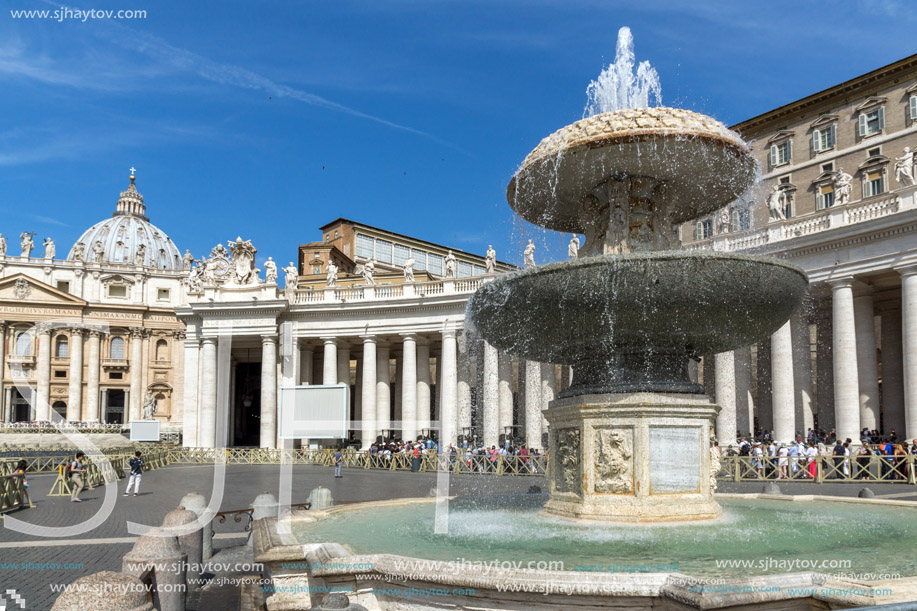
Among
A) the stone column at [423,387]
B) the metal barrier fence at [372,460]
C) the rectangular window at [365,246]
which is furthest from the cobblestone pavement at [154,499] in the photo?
the rectangular window at [365,246]

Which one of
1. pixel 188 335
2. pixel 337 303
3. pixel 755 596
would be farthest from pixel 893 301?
pixel 188 335

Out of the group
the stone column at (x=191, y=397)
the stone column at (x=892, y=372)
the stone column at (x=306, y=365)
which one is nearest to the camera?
the stone column at (x=892, y=372)

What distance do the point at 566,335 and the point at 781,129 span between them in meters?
44.9

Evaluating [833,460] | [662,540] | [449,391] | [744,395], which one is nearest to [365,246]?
[449,391]

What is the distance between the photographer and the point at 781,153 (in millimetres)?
48031

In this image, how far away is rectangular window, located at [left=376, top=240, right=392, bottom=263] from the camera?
78125 millimetres

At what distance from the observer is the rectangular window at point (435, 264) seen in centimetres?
8338

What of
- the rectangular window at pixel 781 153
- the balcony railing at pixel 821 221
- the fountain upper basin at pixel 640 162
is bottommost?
the fountain upper basin at pixel 640 162

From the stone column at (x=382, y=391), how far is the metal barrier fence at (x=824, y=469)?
2101 cm

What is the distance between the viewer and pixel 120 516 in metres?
17.1

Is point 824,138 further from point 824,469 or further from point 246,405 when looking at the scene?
point 246,405

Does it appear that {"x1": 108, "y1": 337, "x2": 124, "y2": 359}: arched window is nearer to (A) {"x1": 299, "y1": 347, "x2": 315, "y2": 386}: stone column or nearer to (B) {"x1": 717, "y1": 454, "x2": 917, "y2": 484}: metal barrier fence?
(A) {"x1": 299, "y1": 347, "x2": 315, "y2": 386}: stone column

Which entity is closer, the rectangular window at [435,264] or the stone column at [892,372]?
the stone column at [892,372]

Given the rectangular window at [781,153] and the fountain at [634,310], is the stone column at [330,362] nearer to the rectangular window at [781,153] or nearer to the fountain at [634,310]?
the rectangular window at [781,153]
